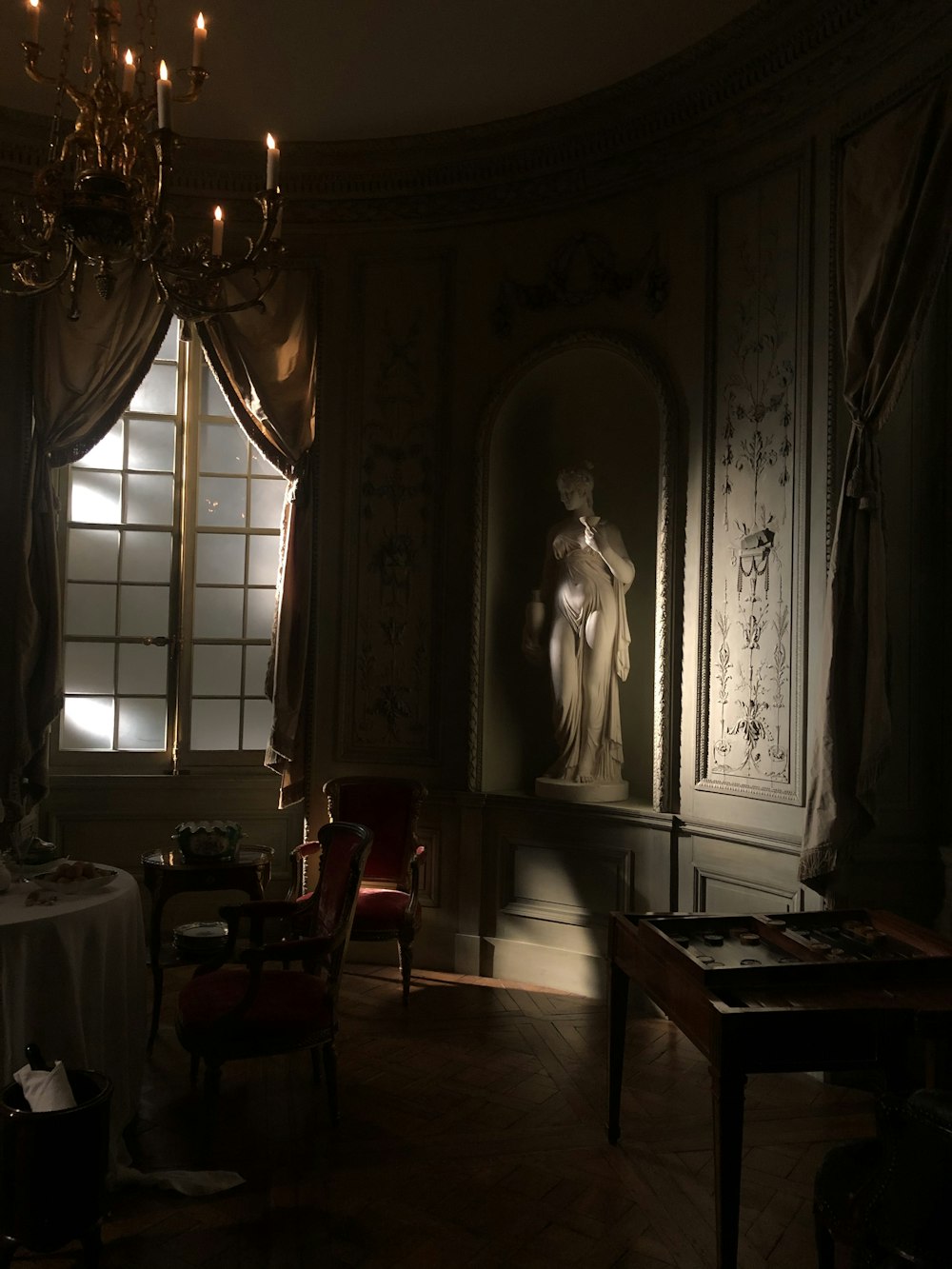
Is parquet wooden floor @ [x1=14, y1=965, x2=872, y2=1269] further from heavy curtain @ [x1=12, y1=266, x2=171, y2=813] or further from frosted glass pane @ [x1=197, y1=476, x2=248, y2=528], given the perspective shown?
frosted glass pane @ [x1=197, y1=476, x2=248, y2=528]

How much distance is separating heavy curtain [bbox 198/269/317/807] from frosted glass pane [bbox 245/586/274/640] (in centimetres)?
32

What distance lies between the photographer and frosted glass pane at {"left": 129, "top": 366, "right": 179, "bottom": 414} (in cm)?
543

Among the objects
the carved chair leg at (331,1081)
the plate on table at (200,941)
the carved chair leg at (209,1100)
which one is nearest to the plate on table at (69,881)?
the plate on table at (200,941)

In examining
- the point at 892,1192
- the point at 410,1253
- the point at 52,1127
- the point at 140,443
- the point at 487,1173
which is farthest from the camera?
the point at 140,443

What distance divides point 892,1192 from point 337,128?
16.4 feet

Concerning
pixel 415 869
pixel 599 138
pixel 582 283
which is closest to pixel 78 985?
pixel 415 869

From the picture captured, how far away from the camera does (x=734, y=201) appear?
4.48 m

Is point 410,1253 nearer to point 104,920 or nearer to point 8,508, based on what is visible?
point 104,920

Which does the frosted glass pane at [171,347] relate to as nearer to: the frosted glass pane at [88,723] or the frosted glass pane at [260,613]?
the frosted glass pane at [260,613]

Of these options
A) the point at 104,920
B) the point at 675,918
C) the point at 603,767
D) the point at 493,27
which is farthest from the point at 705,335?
the point at 104,920

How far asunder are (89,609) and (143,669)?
405mm

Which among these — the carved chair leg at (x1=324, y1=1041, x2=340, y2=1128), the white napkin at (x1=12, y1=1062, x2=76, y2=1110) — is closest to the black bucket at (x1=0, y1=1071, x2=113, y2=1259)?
the white napkin at (x1=12, y1=1062, x2=76, y2=1110)

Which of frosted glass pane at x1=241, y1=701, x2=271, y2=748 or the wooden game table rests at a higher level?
frosted glass pane at x1=241, y1=701, x2=271, y2=748

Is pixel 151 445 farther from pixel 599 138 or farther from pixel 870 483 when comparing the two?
pixel 870 483
